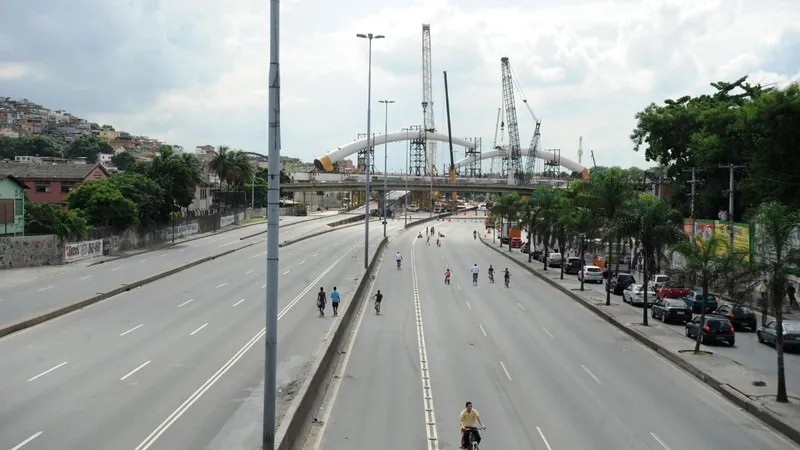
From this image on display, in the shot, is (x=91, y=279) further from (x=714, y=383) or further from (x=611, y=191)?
(x=714, y=383)

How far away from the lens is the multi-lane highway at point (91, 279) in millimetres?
33781

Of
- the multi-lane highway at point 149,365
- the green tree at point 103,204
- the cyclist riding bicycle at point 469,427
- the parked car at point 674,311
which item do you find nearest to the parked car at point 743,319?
the parked car at point 674,311

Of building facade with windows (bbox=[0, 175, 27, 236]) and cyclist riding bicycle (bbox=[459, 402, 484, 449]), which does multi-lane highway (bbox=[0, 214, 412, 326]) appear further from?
cyclist riding bicycle (bbox=[459, 402, 484, 449])

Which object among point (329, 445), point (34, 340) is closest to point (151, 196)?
point (34, 340)

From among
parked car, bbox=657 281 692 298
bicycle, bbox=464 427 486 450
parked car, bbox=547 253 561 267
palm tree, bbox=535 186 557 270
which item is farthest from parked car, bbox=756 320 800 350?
parked car, bbox=547 253 561 267

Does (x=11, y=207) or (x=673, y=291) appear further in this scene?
(x=11, y=207)

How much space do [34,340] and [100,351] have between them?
3.59m

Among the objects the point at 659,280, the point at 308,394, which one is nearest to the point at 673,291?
the point at 659,280

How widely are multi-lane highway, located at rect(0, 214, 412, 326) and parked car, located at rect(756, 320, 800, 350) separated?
28.7m

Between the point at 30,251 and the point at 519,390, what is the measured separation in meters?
41.2

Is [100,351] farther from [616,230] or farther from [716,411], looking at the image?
[616,230]

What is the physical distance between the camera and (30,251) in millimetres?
50844

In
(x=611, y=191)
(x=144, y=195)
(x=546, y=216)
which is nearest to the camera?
(x=611, y=191)

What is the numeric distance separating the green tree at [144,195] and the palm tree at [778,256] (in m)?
56.4
